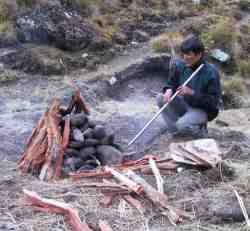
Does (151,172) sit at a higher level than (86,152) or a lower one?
higher

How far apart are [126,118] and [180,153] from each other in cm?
239

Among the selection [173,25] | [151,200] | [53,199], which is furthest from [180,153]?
[173,25]

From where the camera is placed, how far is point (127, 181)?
17.0 ft

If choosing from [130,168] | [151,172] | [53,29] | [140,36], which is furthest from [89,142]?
[140,36]

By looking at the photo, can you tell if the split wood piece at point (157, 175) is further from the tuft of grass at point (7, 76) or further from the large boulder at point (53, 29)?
the large boulder at point (53, 29)

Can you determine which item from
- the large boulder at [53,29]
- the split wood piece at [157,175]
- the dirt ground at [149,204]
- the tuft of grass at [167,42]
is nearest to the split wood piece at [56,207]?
the dirt ground at [149,204]

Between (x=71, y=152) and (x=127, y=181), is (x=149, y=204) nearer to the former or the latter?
(x=127, y=181)

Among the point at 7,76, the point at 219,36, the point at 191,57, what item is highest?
the point at 191,57

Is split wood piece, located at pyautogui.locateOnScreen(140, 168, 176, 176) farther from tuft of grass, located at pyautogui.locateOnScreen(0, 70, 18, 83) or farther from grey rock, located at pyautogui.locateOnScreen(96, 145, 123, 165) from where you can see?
tuft of grass, located at pyautogui.locateOnScreen(0, 70, 18, 83)

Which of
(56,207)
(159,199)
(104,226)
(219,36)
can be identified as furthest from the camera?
(219,36)

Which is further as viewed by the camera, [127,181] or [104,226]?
[127,181]

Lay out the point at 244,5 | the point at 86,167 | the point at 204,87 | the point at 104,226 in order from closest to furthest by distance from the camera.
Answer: the point at 104,226
the point at 86,167
the point at 204,87
the point at 244,5

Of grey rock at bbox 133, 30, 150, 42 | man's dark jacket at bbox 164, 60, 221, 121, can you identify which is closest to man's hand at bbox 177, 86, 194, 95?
man's dark jacket at bbox 164, 60, 221, 121

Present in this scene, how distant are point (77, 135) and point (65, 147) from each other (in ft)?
0.70
